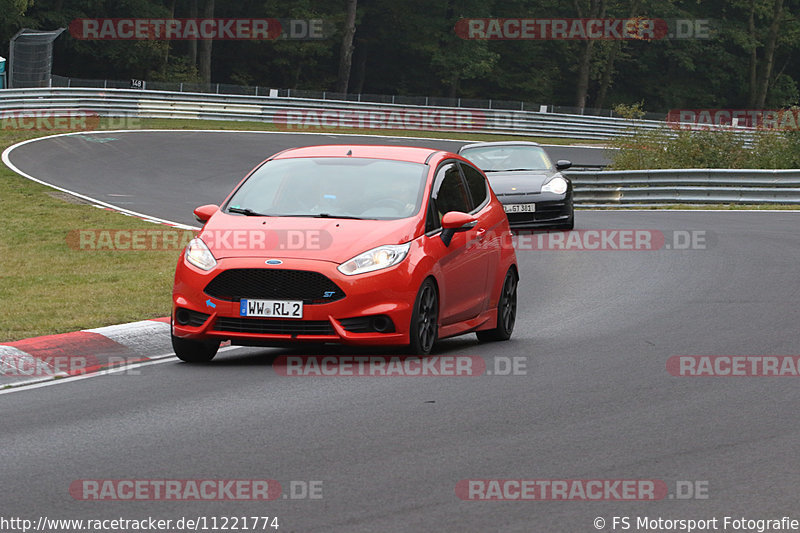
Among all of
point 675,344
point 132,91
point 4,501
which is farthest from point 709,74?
point 4,501

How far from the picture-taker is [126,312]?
11641mm

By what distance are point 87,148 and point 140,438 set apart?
31.8m

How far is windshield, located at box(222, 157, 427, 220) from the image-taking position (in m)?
10.1

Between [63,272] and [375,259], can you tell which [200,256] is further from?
[63,272]

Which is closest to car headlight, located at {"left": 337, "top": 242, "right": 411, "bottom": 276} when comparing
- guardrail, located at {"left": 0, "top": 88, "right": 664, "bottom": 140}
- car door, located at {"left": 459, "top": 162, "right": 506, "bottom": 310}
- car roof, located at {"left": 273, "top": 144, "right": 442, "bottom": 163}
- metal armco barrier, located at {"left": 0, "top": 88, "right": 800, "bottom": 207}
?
car door, located at {"left": 459, "top": 162, "right": 506, "bottom": 310}

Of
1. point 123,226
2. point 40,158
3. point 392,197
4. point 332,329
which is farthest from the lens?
point 40,158

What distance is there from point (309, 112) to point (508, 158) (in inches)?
1303

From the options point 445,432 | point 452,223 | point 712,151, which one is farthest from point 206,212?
point 712,151

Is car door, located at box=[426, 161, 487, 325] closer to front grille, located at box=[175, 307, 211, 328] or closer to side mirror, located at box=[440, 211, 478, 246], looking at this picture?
side mirror, located at box=[440, 211, 478, 246]

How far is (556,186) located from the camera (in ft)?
70.0

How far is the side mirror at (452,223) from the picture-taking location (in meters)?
10.1

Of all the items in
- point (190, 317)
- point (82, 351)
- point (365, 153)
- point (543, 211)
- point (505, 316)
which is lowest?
point (543, 211)

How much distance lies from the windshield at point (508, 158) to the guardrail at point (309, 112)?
24.7 m

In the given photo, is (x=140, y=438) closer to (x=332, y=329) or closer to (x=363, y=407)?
(x=363, y=407)
